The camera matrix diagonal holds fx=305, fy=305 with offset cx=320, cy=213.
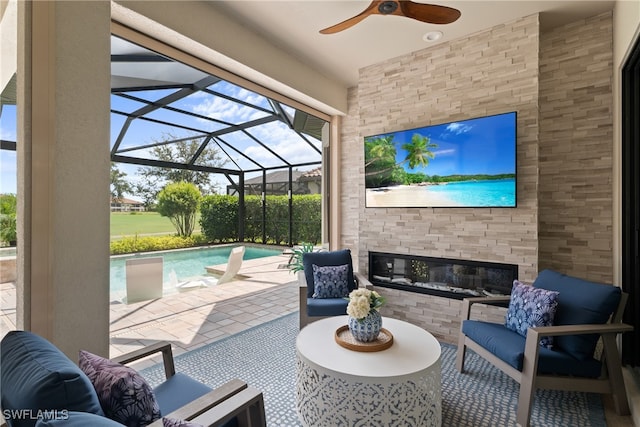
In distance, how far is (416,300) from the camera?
3.48 m

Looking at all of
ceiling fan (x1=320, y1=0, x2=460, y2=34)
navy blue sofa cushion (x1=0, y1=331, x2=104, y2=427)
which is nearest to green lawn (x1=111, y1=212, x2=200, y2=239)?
navy blue sofa cushion (x1=0, y1=331, x2=104, y2=427)

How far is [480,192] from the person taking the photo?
3.04 m

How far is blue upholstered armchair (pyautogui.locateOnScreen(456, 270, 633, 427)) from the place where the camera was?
1.90 metres

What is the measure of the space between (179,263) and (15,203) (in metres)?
6.52

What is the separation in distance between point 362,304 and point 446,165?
201cm

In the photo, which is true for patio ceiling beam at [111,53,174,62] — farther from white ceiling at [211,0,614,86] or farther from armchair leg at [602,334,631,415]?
armchair leg at [602,334,631,415]

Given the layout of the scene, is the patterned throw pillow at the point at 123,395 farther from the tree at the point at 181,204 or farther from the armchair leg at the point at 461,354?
the tree at the point at 181,204

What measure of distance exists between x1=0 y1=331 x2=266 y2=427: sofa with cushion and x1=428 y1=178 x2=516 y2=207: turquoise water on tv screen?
2690 millimetres

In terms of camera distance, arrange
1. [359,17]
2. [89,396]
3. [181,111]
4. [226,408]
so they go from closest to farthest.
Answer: [89,396] → [226,408] → [359,17] → [181,111]

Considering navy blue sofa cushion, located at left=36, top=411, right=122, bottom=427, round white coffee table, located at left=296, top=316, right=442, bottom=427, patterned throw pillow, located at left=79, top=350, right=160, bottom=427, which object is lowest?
round white coffee table, located at left=296, top=316, right=442, bottom=427

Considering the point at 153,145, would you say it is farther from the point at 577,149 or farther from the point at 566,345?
the point at 566,345

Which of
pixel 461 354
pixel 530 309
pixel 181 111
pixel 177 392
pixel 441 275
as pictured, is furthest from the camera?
pixel 181 111

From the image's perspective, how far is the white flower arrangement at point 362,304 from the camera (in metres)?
1.93

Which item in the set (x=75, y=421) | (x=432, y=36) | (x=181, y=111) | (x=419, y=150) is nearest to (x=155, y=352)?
(x=75, y=421)
